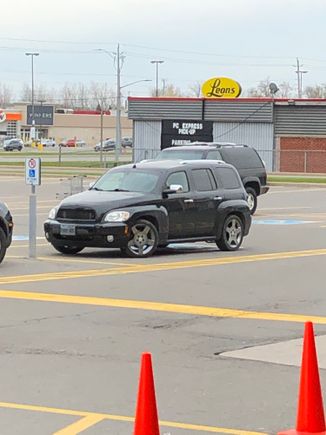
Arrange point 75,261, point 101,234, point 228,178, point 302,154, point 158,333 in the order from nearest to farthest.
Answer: point 158,333 < point 75,261 < point 101,234 < point 228,178 < point 302,154

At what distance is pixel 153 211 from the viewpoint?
1764 centimetres

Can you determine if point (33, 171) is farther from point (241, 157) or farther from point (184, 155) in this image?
point (241, 157)

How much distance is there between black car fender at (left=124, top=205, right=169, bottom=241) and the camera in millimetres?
17328

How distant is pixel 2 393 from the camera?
759 cm

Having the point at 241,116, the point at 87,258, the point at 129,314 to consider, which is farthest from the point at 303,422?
the point at 241,116

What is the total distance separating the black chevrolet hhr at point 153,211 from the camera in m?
17.2

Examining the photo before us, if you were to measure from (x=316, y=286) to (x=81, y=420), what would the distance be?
25.9 ft

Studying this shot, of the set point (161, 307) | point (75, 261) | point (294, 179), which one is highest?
point (161, 307)

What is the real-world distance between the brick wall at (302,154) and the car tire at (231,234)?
40.6 meters

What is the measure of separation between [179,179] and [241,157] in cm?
1040

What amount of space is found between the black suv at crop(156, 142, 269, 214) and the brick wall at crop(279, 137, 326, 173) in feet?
100.0

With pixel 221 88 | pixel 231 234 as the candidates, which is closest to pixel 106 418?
pixel 231 234

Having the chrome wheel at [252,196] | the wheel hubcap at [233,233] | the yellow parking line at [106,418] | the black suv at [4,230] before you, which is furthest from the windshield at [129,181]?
the yellow parking line at [106,418]

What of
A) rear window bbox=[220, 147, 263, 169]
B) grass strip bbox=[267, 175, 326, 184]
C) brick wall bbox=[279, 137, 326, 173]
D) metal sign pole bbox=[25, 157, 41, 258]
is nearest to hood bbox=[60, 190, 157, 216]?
metal sign pole bbox=[25, 157, 41, 258]
